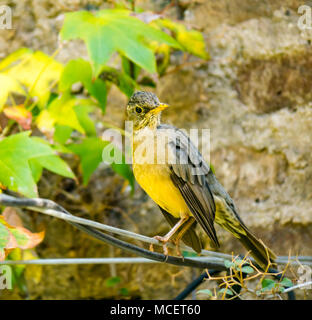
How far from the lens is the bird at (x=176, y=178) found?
1.50m

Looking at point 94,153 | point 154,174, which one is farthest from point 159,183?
point 94,153

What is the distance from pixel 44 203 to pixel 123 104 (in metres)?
1.46

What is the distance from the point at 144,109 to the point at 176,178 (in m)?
0.26

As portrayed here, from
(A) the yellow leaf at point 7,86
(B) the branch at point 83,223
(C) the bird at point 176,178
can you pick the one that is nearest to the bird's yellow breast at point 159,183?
(C) the bird at point 176,178

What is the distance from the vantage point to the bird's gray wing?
1.47 metres

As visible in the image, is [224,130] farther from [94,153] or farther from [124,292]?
[124,292]

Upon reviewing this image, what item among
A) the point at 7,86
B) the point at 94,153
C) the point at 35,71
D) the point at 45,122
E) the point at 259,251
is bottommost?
the point at 259,251

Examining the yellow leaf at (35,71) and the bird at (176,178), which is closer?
the bird at (176,178)

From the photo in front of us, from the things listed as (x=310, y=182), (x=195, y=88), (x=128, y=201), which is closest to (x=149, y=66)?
(x=195, y=88)

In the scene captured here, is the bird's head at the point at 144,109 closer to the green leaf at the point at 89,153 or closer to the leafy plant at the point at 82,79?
the leafy plant at the point at 82,79

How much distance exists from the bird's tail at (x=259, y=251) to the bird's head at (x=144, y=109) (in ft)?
1.63

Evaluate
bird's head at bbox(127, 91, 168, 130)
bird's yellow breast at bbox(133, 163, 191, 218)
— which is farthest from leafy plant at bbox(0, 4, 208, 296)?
bird's yellow breast at bbox(133, 163, 191, 218)

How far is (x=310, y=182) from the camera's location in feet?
6.68

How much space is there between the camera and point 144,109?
1.55 meters
